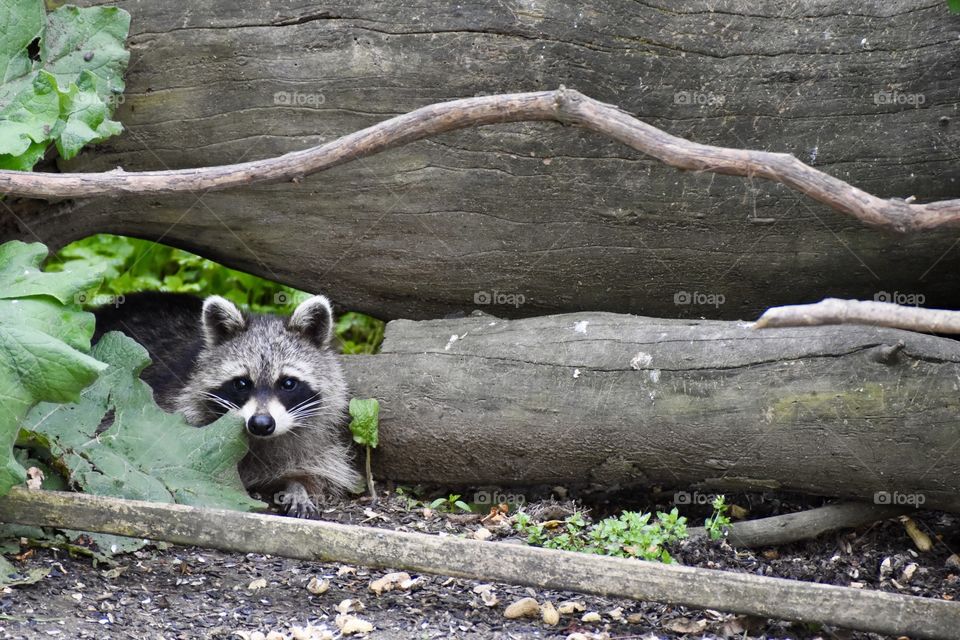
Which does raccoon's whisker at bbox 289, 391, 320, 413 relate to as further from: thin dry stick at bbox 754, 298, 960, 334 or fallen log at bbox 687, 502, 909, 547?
thin dry stick at bbox 754, 298, 960, 334

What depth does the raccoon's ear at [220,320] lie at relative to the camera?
5.17 meters

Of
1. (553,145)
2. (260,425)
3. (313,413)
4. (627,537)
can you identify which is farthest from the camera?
(313,413)

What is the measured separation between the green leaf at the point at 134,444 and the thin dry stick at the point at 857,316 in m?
2.34

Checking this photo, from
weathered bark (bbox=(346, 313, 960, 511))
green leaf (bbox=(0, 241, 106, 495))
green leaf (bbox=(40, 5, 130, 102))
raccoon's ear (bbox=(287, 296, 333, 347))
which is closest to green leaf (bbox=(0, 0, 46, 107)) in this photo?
green leaf (bbox=(40, 5, 130, 102))

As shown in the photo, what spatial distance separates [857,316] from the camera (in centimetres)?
295

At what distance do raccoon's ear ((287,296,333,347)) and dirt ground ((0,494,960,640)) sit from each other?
1459mm

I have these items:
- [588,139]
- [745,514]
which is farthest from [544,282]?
[745,514]

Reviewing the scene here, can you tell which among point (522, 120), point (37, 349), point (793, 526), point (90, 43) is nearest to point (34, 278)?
point (37, 349)

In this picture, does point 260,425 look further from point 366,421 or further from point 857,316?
point 857,316

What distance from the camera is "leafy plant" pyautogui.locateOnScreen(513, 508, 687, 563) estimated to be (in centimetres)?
398

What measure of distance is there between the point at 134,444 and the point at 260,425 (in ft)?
1.94

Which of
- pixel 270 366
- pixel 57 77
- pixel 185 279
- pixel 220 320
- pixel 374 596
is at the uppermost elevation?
pixel 57 77

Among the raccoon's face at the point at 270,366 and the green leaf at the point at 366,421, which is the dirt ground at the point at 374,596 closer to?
the green leaf at the point at 366,421

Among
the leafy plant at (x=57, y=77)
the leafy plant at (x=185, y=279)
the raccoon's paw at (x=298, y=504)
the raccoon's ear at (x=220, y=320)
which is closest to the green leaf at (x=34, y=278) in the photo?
the leafy plant at (x=57, y=77)
